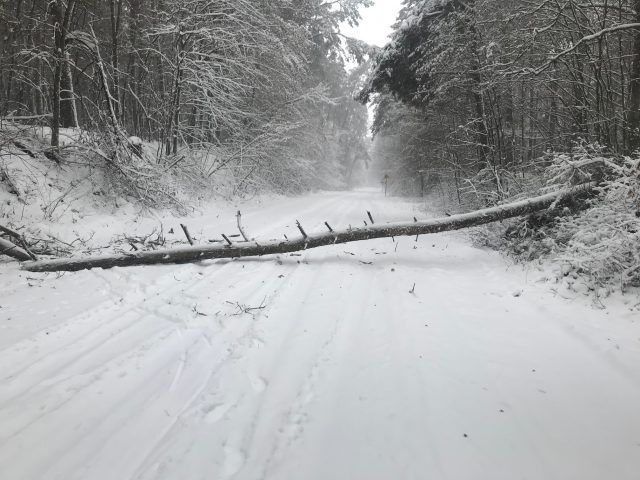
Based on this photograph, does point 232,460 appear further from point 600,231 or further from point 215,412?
point 600,231

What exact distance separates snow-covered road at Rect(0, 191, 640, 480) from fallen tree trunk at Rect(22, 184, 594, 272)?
0.37 m

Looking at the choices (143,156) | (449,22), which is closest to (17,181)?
(143,156)

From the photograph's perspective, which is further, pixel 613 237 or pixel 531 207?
pixel 531 207

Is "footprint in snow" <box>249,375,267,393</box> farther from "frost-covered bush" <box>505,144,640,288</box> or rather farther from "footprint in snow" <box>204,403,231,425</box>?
"frost-covered bush" <box>505,144,640,288</box>

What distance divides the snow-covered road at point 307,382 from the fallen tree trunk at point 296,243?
0.37 meters

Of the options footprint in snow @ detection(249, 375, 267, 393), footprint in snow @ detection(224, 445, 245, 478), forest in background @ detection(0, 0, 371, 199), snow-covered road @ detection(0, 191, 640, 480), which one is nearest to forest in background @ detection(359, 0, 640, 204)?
snow-covered road @ detection(0, 191, 640, 480)

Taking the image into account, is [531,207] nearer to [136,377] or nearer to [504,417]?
[504,417]

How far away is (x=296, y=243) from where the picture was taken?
18.8 ft

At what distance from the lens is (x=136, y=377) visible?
2.53 metres

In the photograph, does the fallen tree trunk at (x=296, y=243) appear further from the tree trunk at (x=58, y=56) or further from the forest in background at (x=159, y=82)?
the tree trunk at (x=58, y=56)

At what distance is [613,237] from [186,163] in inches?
409

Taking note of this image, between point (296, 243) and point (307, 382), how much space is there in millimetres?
3329

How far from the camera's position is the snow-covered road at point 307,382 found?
190cm

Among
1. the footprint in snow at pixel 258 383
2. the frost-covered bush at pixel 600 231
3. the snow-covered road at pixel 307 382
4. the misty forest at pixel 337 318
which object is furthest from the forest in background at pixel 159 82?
the frost-covered bush at pixel 600 231
